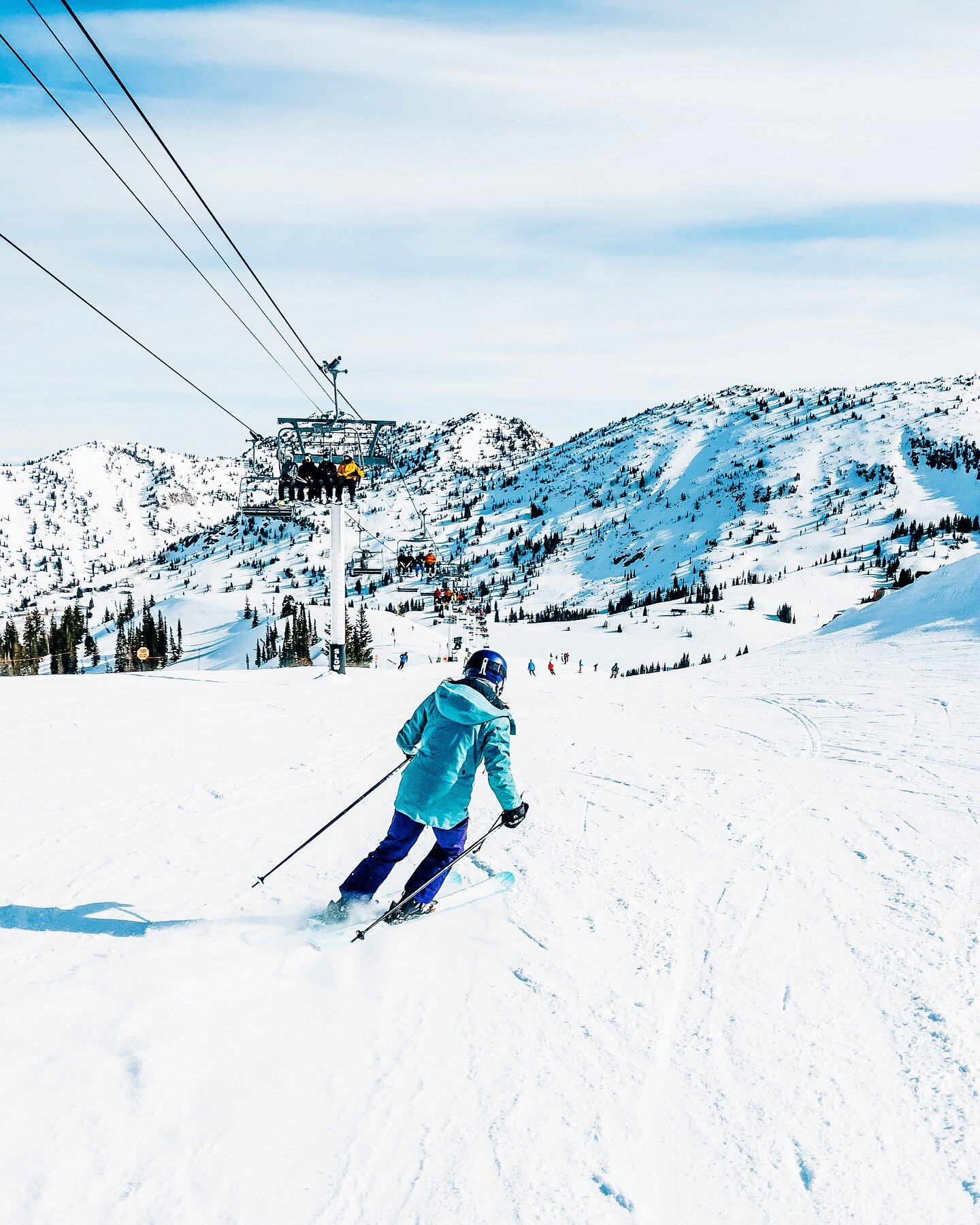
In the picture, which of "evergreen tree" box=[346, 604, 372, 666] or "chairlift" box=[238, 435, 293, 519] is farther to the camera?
"evergreen tree" box=[346, 604, 372, 666]

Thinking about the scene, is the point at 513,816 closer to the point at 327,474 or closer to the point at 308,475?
the point at 327,474

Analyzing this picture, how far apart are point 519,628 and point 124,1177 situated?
5866 inches

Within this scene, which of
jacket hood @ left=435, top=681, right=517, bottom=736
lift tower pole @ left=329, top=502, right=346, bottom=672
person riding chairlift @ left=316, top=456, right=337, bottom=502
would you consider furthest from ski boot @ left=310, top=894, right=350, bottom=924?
person riding chairlift @ left=316, top=456, right=337, bottom=502

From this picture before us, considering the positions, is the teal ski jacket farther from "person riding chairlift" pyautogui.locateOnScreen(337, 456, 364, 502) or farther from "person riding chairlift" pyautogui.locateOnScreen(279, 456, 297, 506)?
"person riding chairlift" pyautogui.locateOnScreen(279, 456, 297, 506)

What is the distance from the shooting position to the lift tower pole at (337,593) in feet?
71.8

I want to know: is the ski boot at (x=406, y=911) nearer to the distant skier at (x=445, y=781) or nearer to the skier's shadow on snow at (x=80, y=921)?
the distant skier at (x=445, y=781)

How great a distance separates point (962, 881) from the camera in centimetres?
536

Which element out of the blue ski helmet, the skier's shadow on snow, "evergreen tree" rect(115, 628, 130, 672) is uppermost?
the blue ski helmet

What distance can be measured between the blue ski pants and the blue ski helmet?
1.04 m

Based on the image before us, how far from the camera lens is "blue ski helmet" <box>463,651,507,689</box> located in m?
4.99

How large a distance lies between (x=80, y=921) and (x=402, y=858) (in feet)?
7.35

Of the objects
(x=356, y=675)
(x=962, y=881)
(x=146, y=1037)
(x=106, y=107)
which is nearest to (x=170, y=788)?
(x=146, y=1037)

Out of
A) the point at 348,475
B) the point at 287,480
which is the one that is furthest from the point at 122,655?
the point at 348,475

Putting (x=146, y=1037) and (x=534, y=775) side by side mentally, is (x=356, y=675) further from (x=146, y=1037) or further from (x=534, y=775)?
(x=146, y=1037)
